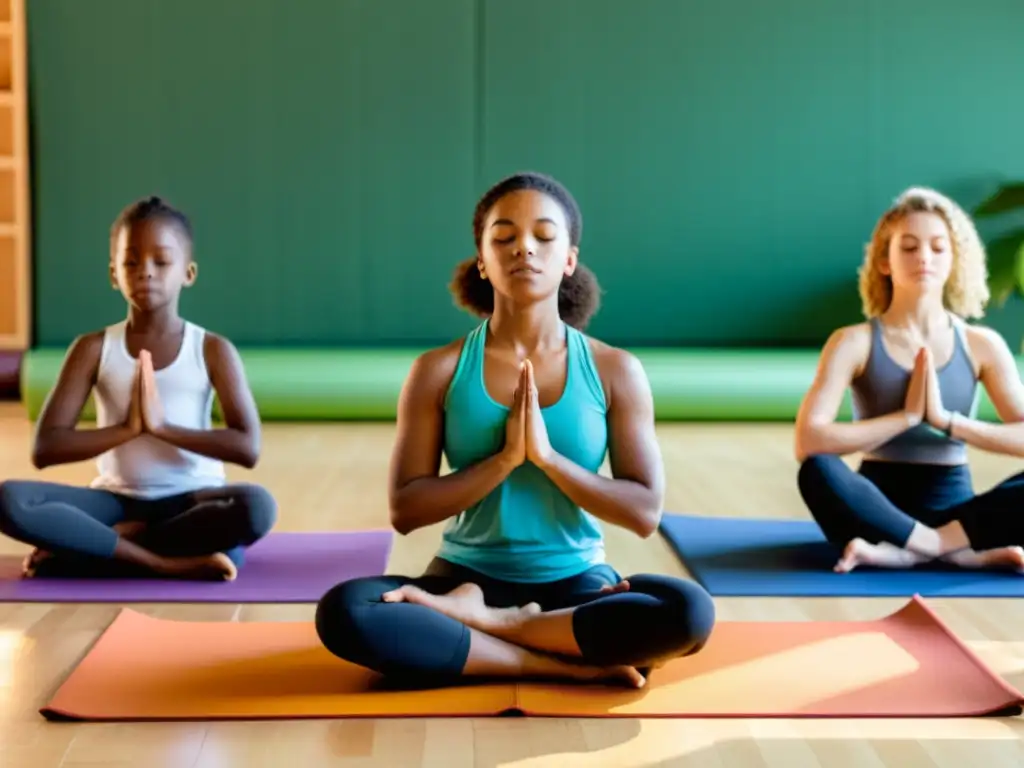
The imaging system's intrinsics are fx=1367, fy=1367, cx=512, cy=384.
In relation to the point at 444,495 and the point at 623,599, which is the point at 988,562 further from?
the point at 444,495

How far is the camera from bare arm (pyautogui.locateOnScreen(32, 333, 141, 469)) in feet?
8.84

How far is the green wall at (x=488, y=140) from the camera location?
20.6ft

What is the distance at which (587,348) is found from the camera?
7.25 feet

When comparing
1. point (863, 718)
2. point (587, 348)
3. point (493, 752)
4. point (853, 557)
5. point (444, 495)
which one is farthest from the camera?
point (853, 557)

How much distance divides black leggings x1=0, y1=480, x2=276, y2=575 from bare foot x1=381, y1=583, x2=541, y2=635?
0.82 metres

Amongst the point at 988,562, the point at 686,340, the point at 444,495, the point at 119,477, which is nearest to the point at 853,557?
the point at 988,562

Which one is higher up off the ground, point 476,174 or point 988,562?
point 476,174

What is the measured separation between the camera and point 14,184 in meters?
6.36

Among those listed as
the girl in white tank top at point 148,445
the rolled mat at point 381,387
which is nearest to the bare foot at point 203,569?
the girl in white tank top at point 148,445

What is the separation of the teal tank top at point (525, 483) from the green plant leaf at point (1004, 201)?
4238mm

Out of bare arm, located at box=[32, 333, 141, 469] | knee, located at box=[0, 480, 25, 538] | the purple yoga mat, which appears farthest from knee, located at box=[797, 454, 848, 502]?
knee, located at box=[0, 480, 25, 538]

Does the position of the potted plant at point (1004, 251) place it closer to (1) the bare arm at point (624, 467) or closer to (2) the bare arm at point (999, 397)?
(2) the bare arm at point (999, 397)

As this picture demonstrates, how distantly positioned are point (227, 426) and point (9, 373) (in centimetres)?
356

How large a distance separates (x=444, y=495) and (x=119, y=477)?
107cm
